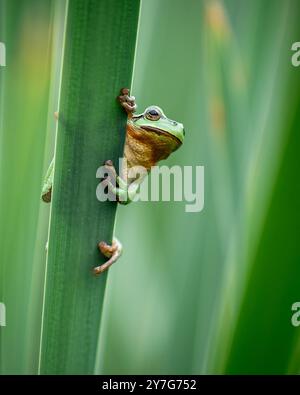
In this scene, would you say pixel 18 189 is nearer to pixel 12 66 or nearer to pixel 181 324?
pixel 12 66

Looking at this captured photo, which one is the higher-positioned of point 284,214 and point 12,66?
point 12,66

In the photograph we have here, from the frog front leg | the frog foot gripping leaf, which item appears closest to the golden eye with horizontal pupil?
the frog foot gripping leaf

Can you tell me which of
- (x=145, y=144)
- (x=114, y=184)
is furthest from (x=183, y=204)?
(x=114, y=184)

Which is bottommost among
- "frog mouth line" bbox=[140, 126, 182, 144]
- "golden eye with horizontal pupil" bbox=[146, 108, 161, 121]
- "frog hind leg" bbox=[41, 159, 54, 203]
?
"frog hind leg" bbox=[41, 159, 54, 203]

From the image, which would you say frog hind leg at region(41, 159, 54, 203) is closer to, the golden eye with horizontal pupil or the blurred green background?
the blurred green background

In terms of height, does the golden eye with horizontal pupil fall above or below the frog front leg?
above

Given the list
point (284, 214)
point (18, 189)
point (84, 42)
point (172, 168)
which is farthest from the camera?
point (172, 168)

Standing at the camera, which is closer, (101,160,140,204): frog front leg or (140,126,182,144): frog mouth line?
(101,160,140,204): frog front leg

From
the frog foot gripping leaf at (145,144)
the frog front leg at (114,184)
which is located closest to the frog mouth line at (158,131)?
the frog foot gripping leaf at (145,144)

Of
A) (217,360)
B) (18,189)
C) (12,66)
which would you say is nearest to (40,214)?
(18,189)
